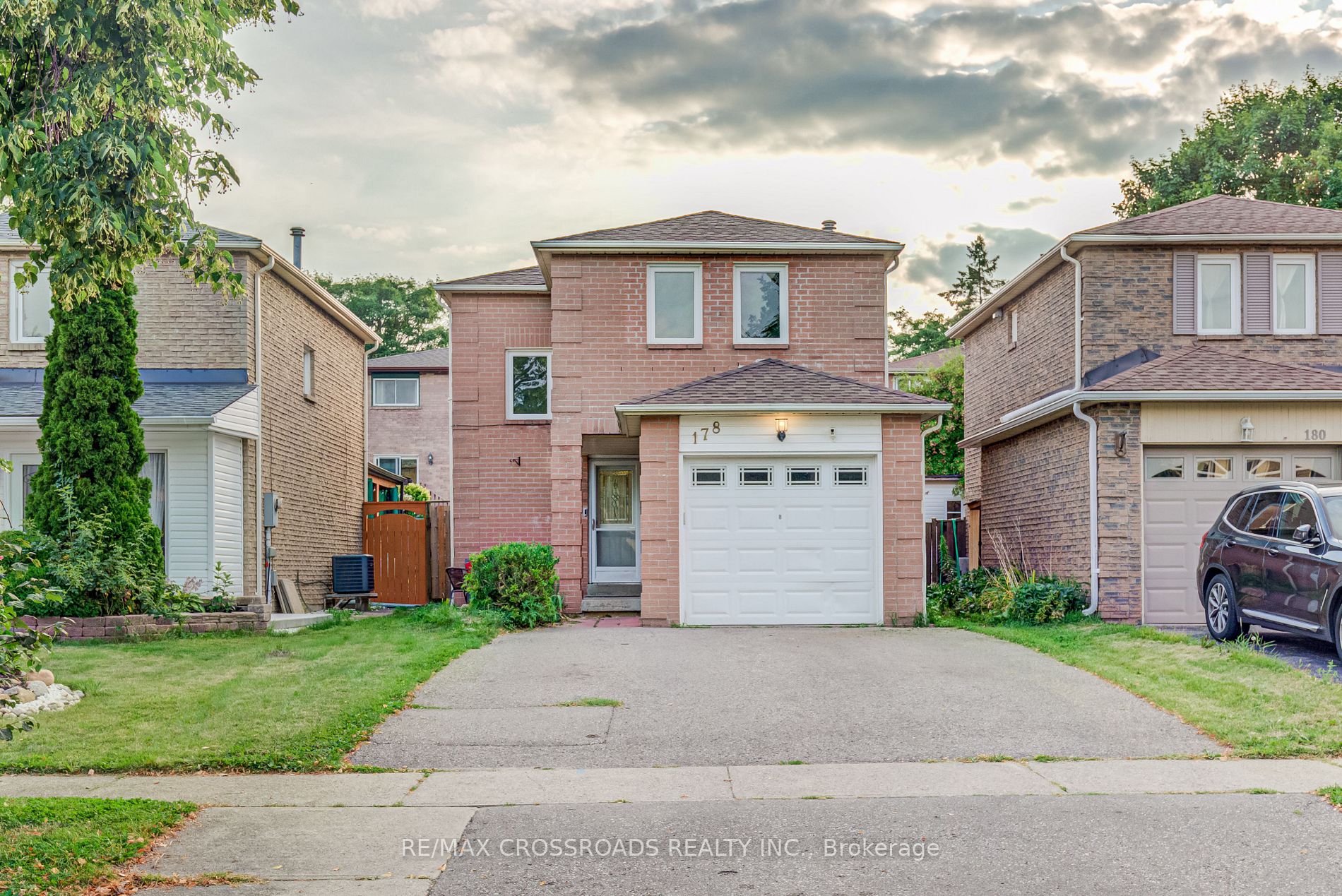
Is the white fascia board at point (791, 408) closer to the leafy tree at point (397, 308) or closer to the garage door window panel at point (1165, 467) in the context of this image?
the garage door window panel at point (1165, 467)

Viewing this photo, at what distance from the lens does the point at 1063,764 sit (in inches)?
303

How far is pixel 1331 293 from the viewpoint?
55.1 feet

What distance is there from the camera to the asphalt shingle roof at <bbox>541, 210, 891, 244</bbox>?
695 inches

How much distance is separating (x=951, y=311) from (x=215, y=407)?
51.7 meters

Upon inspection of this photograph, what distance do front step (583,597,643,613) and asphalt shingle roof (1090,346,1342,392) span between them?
749cm

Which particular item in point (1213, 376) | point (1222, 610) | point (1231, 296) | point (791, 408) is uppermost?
point (1231, 296)

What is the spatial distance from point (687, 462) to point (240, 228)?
898 cm

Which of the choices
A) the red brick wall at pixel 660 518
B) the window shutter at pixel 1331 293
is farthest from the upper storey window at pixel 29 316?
the window shutter at pixel 1331 293

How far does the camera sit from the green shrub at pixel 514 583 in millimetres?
15031

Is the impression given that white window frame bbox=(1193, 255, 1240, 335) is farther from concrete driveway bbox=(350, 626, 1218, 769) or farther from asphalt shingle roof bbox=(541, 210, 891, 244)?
concrete driveway bbox=(350, 626, 1218, 769)

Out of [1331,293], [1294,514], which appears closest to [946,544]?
[1331,293]

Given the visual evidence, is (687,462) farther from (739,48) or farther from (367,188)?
(367,188)

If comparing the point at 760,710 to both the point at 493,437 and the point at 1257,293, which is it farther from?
the point at 1257,293

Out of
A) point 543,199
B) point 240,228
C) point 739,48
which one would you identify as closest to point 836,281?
point 739,48
